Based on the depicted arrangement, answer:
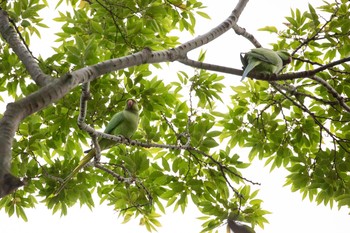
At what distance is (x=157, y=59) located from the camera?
3.00m

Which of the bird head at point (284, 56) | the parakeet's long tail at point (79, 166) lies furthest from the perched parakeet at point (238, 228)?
the bird head at point (284, 56)

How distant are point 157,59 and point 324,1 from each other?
2795mm

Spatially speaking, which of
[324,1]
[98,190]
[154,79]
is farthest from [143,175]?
[324,1]

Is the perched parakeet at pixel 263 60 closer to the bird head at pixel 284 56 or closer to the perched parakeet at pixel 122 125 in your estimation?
the bird head at pixel 284 56

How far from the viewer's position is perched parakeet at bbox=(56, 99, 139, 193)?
4086 mm

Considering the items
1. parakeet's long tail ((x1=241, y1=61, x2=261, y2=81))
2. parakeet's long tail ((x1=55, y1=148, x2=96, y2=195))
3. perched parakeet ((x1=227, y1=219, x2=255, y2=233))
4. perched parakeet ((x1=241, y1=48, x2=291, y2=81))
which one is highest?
perched parakeet ((x1=241, y1=48, x2=291, y2=81))

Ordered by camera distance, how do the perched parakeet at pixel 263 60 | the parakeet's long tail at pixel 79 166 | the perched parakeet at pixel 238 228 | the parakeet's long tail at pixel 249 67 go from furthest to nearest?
the perched parakeet at pixel 263 60, the parakeet's long tail at pixel 79 166, the parakeet's long tail at pixel 249 67, the perched parakeet at pixel 238 228

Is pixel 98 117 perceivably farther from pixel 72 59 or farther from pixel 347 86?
pixel 347 86

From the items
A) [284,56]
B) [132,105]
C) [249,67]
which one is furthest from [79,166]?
[284,56]

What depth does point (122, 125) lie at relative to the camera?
177 inches

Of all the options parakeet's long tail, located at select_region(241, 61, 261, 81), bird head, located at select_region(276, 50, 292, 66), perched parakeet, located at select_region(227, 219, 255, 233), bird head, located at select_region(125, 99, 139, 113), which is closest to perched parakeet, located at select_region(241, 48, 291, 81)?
parakeet's long tail, located at select_region(241, 61, 261, 81)

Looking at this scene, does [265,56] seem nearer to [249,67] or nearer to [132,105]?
[249,67]

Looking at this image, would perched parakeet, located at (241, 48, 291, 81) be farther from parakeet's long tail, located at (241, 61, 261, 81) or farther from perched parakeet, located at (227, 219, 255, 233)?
perched parakeet, located at (227, 219, 255, 233)

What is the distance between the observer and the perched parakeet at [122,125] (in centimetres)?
409
